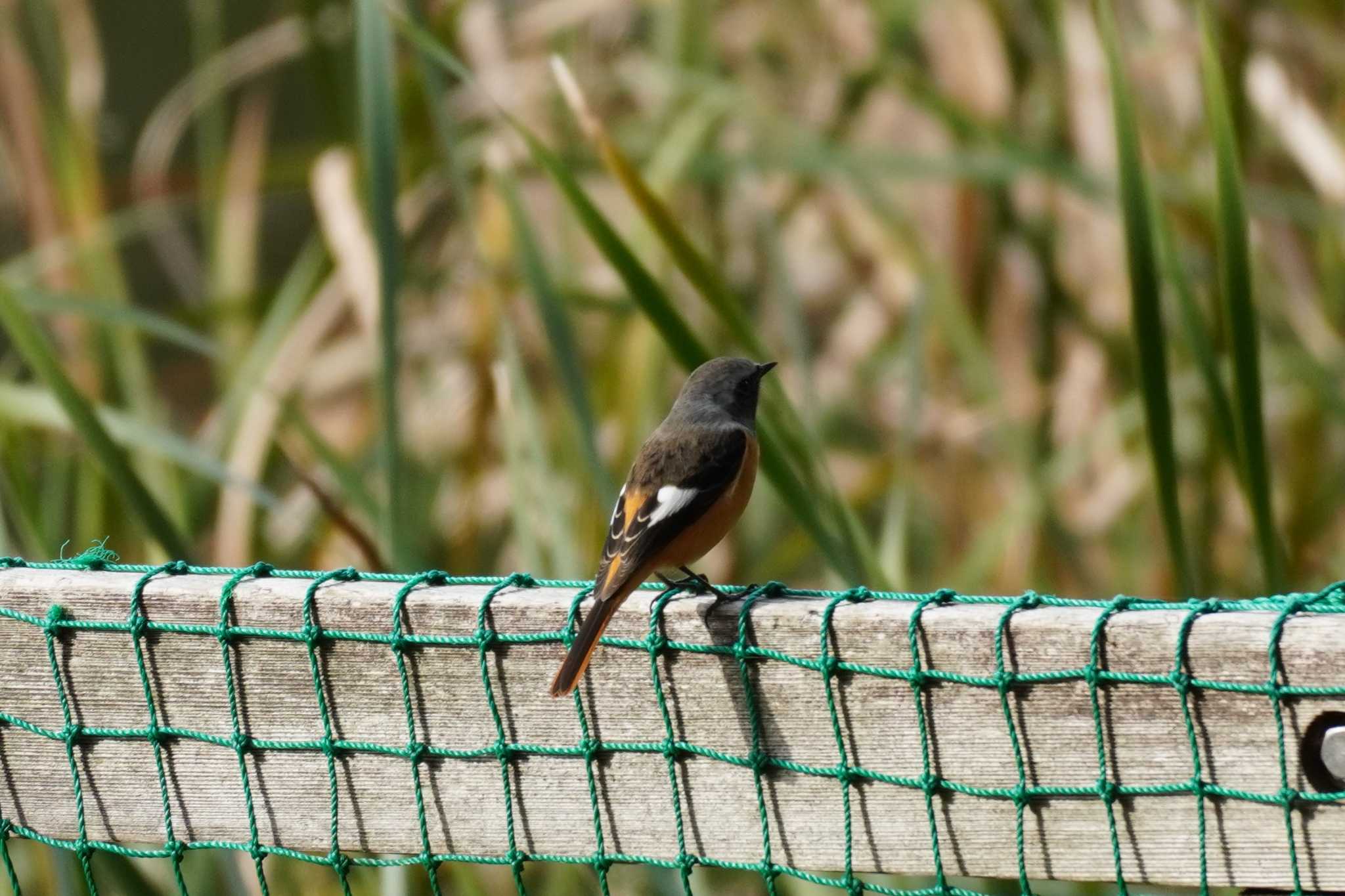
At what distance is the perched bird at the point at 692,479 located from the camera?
233 centimetres

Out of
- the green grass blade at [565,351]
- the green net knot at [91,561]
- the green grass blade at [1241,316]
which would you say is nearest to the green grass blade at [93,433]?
the green net knot at [91,561]

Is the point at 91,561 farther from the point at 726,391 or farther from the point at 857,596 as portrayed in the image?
the point at 726,391

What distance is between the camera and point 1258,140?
416cm

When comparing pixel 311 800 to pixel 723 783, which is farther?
pixel 311 800

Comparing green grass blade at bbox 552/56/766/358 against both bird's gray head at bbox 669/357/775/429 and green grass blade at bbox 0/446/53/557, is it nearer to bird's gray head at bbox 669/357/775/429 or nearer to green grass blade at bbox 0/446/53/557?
bird's gray head at bbox 669/357/775/429

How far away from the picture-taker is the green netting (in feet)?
4.71

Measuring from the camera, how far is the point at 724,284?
8.76ft

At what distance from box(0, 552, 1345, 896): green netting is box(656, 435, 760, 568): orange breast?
64 centimetres

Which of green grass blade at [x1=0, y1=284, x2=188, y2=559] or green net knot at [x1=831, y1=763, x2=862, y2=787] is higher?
green grass blade at [x1=0, y1=284, x2=188, y2=559]

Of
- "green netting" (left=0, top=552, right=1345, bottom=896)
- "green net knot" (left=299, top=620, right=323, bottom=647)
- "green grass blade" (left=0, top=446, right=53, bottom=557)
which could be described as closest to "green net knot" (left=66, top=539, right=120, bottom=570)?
"green netting" (left=0, top=552, right=1345, bottom=896)

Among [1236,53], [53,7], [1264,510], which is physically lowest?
[1264,510]

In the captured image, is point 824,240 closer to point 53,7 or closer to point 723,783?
point 53,7

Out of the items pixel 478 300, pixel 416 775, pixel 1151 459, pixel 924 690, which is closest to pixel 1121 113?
pixel 1151 459

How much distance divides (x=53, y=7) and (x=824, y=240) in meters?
2.46
